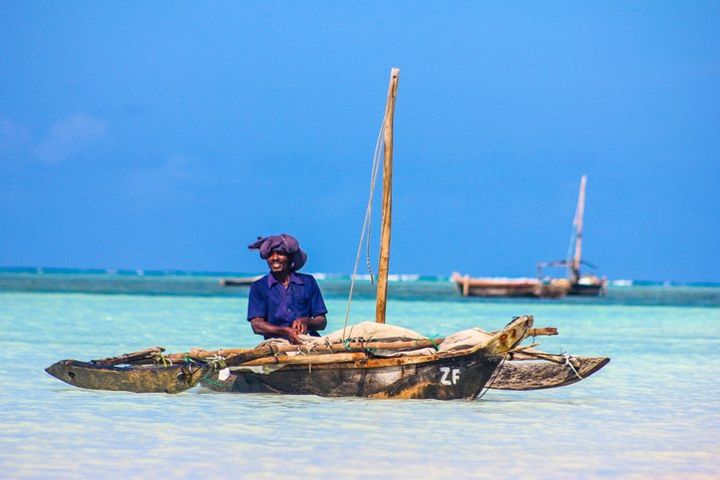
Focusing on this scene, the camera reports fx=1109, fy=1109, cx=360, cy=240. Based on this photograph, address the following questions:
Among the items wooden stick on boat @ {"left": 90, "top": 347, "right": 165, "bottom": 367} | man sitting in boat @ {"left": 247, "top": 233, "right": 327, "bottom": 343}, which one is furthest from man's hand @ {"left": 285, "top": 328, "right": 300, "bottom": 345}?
wooden stick on boat @ {"left": 90, "top": 347, "right": 165, "bottom": 367}

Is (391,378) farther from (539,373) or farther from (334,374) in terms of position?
(539,373)

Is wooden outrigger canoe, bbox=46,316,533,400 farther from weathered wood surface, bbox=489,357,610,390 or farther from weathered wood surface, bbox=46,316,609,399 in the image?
weathered wood surface, bbox=489,357,610,390

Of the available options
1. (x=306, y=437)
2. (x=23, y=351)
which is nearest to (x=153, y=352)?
(x=306, y=437)

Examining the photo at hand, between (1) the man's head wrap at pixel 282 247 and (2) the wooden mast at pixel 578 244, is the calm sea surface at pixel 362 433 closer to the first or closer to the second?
(1) the man's head wrap at pixel 282 247

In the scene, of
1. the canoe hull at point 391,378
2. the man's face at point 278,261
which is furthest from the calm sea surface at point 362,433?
the man's face at point 278,261

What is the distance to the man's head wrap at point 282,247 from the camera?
10234 millimetres

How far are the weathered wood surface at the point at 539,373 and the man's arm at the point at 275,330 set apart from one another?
6.38 feet

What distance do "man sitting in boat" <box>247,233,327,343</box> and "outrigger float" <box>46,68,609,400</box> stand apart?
0.27m

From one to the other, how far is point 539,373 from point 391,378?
1.62m

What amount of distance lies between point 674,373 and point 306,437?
882 cm

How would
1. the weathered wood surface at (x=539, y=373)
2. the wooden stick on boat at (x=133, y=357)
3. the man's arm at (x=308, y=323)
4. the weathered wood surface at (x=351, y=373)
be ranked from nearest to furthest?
the weathered wood surface at (x=351, y=373) → the weathered wood surface at (x=539, y=373) → the man's arm at (x=308, y=323) → the wooden stick on boat at (x=133, y=357)

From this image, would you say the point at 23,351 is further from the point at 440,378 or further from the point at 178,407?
the point at 440,378

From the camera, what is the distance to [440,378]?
10000 millimetres

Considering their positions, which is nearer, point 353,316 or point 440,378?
point 440,378
